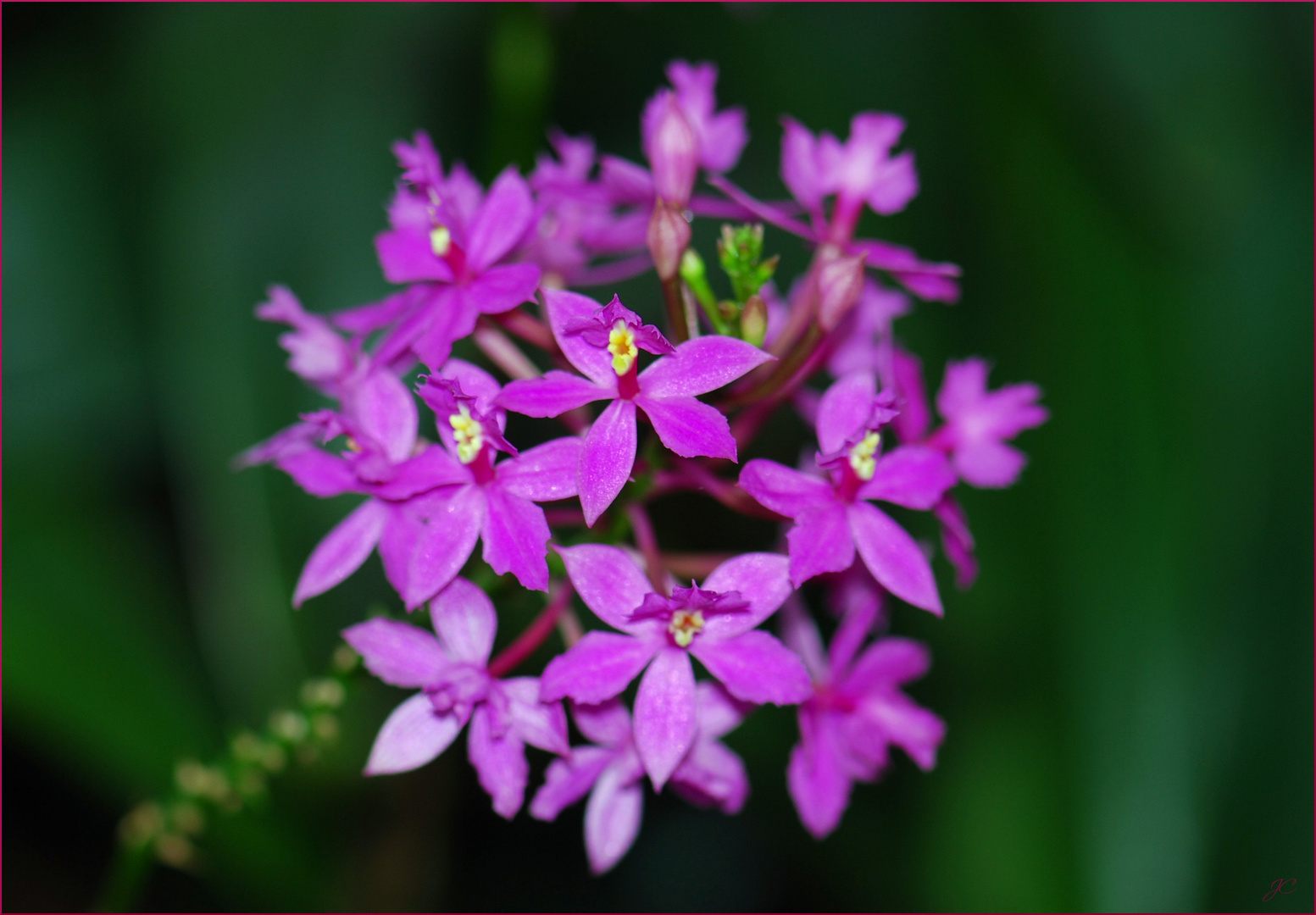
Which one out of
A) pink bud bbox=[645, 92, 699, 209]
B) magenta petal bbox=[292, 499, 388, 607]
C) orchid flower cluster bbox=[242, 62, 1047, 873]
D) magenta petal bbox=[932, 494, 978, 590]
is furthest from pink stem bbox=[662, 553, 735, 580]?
pink bud bbox=[645, 92, 699, 209]

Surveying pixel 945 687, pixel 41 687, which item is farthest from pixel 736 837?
pixel 41 687

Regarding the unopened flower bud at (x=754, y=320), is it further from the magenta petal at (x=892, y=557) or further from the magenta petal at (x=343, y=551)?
the magenta petal at (x=343, y=551)

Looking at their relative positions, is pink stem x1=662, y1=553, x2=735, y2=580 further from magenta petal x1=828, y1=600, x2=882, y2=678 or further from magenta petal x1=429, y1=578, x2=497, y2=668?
magenta petal x1=429, y1=578, x2=497, y2=668

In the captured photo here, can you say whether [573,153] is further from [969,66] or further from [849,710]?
[969,66]

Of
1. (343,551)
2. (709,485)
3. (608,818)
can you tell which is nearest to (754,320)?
(709,485)

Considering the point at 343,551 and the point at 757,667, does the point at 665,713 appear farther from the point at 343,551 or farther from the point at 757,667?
the point at 343,551
